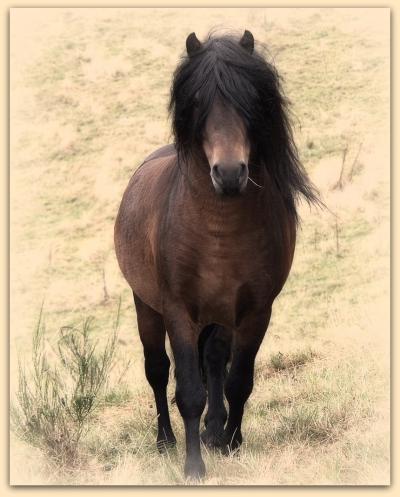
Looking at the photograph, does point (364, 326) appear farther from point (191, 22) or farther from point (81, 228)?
point (191, 22)

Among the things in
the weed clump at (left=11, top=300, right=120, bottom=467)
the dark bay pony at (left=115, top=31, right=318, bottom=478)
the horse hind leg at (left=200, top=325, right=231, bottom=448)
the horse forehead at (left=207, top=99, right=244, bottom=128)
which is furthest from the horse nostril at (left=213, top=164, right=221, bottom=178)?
the horse hind leg at (left=200, top=325, right=231, bottom=448)

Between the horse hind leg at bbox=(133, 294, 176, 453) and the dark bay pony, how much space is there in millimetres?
809

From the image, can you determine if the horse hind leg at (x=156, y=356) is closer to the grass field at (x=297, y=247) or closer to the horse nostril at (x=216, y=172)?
the grass field at (x=297, y=247)

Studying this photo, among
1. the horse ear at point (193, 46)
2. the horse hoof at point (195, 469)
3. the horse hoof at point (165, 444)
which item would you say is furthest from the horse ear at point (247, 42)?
the horse hoof at point (165, 444)

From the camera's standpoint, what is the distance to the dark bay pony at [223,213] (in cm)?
588

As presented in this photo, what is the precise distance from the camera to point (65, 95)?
27.6m

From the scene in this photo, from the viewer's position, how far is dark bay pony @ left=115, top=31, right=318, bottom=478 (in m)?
5.88

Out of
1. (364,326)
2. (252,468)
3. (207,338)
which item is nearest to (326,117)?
(364,326)

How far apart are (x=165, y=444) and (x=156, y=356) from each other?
0.80m

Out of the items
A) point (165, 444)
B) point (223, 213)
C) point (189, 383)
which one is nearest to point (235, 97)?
point (223, 213)

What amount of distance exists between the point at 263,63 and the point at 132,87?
21.9 m

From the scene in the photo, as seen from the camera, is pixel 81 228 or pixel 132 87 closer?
pixel 81 228

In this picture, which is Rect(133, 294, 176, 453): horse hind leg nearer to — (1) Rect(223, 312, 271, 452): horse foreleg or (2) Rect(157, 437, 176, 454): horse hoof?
(2) Rect(157, 437, 176, 454): horse hoof

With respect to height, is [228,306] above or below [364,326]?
above
